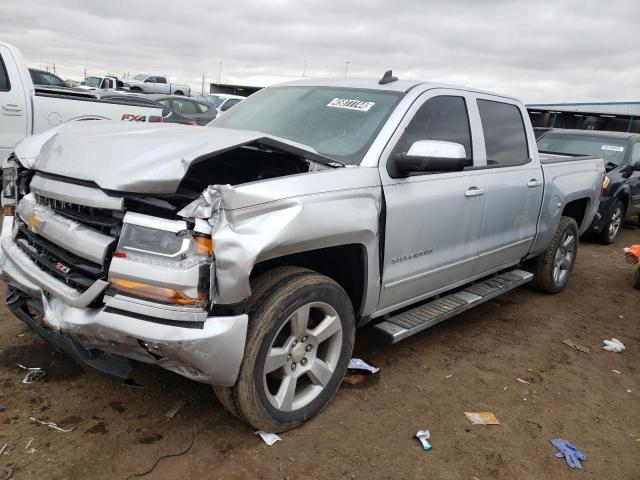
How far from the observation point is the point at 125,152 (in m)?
2.40

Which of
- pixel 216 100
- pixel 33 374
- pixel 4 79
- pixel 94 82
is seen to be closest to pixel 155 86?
pixel 94 82

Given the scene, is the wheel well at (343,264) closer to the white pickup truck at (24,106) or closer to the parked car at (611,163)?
the white pickup truck at (24,106)

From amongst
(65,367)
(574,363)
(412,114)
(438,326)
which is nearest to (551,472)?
(574,363)

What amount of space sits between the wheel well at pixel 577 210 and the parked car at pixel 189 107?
35.5ft

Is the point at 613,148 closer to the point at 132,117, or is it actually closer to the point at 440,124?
the point at 440,124

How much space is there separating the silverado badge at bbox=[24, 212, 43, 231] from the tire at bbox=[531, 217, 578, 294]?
4486mm

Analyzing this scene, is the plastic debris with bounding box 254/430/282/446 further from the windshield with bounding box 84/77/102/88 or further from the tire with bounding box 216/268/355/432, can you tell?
the windshield with bounding box 84/77/102/88

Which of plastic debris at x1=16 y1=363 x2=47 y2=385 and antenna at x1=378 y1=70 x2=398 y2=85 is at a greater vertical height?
antenna at x1=378 y1=70 x2=398 y2=85

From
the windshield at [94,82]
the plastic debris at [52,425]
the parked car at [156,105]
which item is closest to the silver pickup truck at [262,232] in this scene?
the plastic debris at [52,425]

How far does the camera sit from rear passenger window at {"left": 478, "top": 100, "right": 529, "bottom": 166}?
4.05 metres

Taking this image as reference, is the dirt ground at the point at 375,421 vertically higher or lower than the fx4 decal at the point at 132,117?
lower

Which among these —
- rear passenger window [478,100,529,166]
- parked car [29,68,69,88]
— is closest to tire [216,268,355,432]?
rear passenger window [478,100,529,166]

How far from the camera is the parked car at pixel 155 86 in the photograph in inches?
1136

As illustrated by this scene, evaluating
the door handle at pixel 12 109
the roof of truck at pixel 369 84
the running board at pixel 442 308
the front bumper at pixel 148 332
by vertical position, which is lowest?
the running board at pixel 442 308
